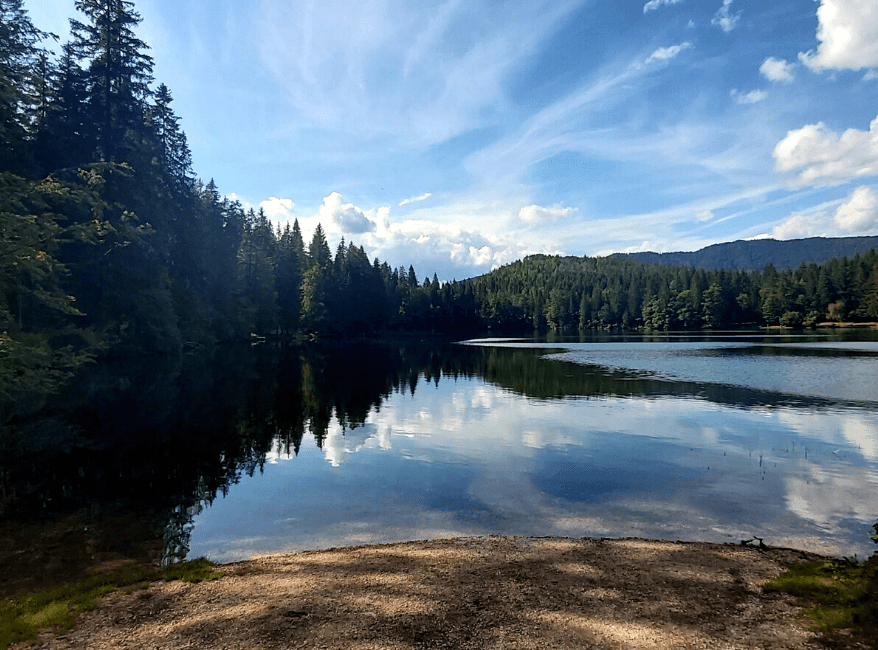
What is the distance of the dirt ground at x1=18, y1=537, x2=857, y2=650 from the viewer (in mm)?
7312

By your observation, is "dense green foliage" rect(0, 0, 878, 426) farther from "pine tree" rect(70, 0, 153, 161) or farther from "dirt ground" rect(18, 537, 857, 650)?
"dirt ground" rect(18, 537, 857, 650)

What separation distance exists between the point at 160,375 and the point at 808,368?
5807 centimetres

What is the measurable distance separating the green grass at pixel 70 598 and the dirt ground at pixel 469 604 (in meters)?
0.27

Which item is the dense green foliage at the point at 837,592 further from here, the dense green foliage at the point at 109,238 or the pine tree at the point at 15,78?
the pine tree at the point at 15,78

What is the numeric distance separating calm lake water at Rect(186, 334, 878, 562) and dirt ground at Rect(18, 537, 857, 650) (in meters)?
2.18

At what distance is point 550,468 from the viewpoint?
1884 cm

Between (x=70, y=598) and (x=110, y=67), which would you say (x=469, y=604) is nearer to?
(x=70, y=598)

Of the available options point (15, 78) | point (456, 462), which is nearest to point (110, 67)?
point (15, 78)

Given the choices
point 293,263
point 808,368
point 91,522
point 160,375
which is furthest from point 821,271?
point 91,522

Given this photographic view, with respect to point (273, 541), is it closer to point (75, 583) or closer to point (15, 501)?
point (75, 583)

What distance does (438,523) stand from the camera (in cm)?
1360

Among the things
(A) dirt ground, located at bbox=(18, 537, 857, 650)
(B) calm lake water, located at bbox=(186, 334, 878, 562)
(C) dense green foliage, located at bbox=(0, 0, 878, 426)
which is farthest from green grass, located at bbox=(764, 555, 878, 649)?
(C) dense green foliage, located at bbox=(0, 0, 878, 426)

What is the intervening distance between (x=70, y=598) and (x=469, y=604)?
6.53 metres

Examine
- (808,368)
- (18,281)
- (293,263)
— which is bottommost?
(808,368)
